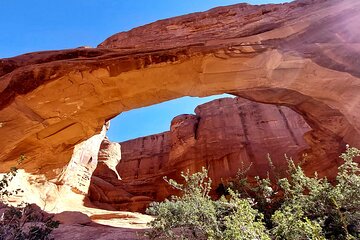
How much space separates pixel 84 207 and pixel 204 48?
13.3m

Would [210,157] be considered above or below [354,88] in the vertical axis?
above

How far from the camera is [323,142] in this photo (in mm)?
14383

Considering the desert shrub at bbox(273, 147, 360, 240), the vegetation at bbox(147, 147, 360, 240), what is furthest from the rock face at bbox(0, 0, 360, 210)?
the desert shrub at bbox(273, 147, 360, 240)

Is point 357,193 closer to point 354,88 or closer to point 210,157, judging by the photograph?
point 354,88

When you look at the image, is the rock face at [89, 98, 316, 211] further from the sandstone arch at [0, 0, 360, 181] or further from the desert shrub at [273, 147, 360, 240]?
the desert shrub at [273, 147, 360, 240]

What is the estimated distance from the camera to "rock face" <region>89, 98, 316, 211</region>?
22.7m

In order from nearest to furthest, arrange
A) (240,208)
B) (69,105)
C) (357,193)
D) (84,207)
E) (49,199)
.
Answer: (240,208) → (357,193) → (69,105) → (49,199) → (84,207)

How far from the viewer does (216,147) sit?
24938 mm

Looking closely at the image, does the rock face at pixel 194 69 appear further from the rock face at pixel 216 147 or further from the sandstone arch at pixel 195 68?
the rock face at pixel 216 147

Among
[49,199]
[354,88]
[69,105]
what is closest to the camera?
[354,88]

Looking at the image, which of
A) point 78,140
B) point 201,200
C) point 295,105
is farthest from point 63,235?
point 295,105

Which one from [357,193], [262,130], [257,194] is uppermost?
[262,130]

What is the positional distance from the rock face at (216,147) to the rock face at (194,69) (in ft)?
36.4

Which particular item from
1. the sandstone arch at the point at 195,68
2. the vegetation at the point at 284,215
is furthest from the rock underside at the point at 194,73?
the vegetation at the point at 284,215
